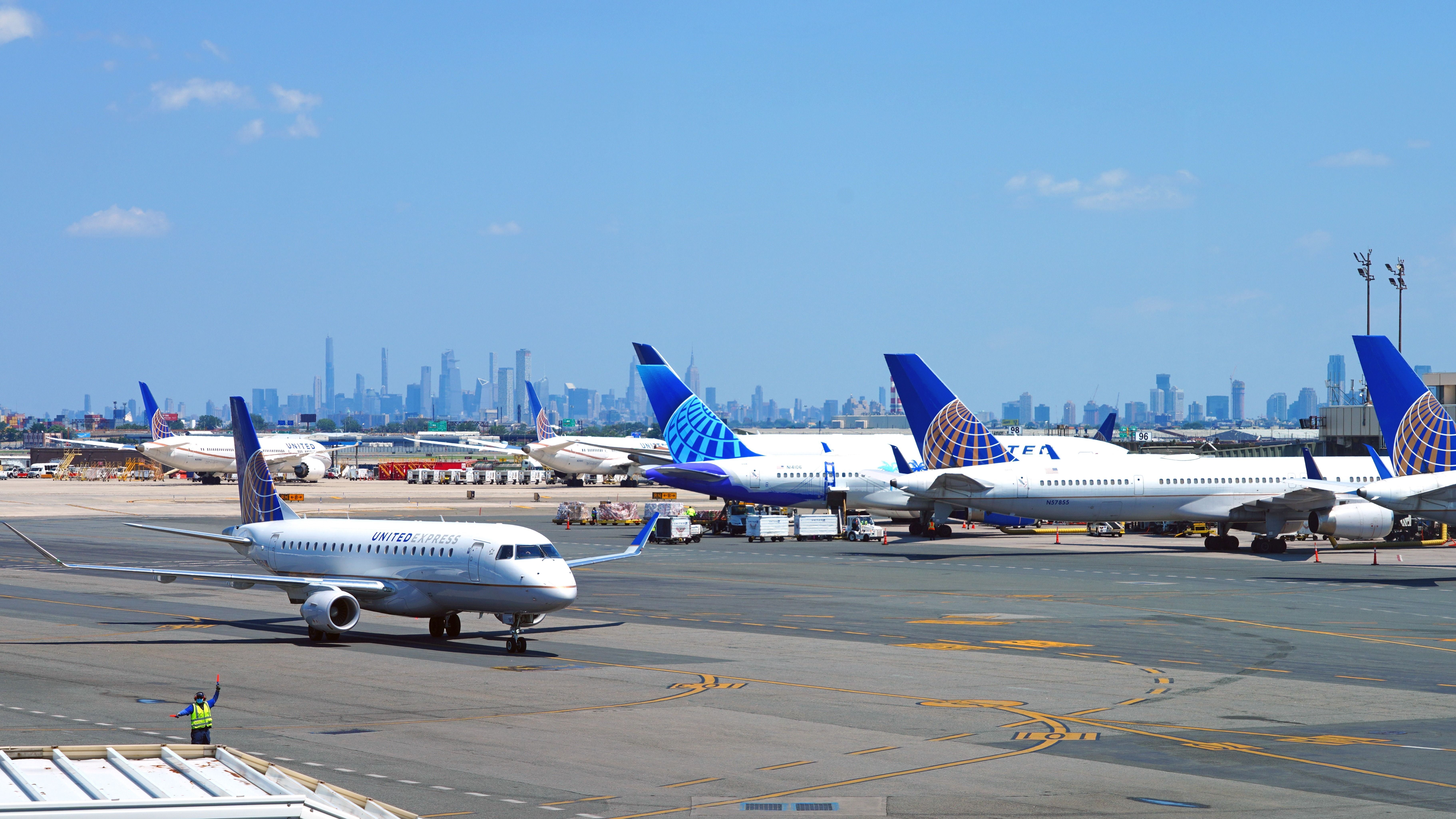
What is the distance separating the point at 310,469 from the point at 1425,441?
135m

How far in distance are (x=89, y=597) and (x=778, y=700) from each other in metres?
34.0

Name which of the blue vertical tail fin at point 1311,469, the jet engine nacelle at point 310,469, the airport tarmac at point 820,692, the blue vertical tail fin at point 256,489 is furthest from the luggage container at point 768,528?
the jet engine nacelle at point 310,469

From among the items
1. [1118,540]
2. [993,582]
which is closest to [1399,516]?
[993,582]

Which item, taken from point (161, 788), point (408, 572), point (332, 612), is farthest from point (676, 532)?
point (161, 788)

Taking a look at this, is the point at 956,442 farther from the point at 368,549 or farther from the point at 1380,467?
the point at 368,549

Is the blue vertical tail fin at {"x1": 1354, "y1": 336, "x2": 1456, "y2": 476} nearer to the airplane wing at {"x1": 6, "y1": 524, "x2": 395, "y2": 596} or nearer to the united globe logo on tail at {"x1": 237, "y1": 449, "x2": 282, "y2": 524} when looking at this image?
the airplane wing at {"x1": 6, "y1": 524, "x2": 395, "y2": 596}

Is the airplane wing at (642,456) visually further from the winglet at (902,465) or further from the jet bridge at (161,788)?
the jet bridge at (161,788)

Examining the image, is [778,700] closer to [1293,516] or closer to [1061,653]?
[1061,653]

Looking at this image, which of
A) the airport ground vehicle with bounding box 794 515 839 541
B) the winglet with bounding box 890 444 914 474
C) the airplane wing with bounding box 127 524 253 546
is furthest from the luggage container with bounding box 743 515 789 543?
the airplane wing with bounding box 127 524 253 546

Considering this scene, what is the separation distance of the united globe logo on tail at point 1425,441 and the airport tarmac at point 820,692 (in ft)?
15.6

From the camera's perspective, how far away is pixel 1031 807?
1903 cm

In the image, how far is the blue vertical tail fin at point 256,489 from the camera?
4434 centimetres

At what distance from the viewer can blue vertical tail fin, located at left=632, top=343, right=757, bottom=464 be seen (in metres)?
89.6

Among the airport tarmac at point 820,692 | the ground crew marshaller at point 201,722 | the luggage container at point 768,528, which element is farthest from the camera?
the luggage container at point 768,528
